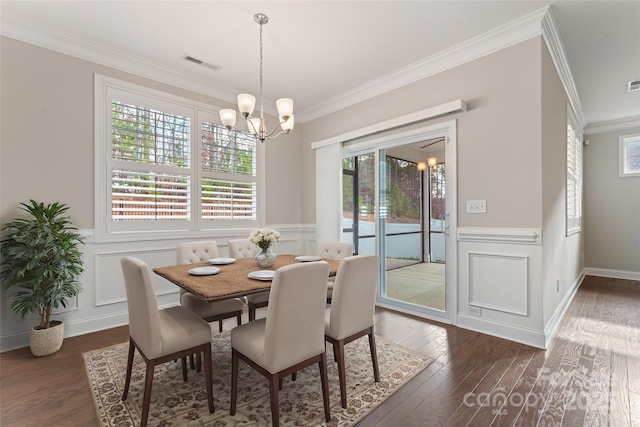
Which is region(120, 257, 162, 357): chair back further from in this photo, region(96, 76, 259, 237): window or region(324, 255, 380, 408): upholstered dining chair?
region(96, 76, 259, 237): window

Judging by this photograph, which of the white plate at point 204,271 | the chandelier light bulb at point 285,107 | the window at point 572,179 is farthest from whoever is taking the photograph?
the window at point 572,179

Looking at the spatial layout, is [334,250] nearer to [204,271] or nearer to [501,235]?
[204,271]

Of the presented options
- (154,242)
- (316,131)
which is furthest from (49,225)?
(316,131)

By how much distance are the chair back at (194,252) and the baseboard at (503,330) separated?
268 centimetres

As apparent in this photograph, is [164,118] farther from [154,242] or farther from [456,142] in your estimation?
[456,142]

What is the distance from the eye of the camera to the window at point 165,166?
10.5ft

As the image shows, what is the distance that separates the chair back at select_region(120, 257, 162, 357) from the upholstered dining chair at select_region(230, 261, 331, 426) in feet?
1.43

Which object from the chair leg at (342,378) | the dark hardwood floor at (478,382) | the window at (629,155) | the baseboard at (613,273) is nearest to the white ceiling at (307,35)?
the window at (629,155)

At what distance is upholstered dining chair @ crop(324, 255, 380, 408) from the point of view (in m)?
1.89

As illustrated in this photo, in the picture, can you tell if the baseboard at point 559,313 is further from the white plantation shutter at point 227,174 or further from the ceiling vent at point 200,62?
the ceiling vent at point 200,62

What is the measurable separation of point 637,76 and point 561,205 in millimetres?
2057

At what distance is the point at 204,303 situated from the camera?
8.15ft

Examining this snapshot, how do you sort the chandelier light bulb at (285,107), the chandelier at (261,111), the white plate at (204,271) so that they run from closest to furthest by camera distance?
the white plate at (204,271)
the chandelier at (261,111)
the chandelier light bulb at (285,107)

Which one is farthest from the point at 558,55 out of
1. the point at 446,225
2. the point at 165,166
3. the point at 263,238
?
the point at 165,166
